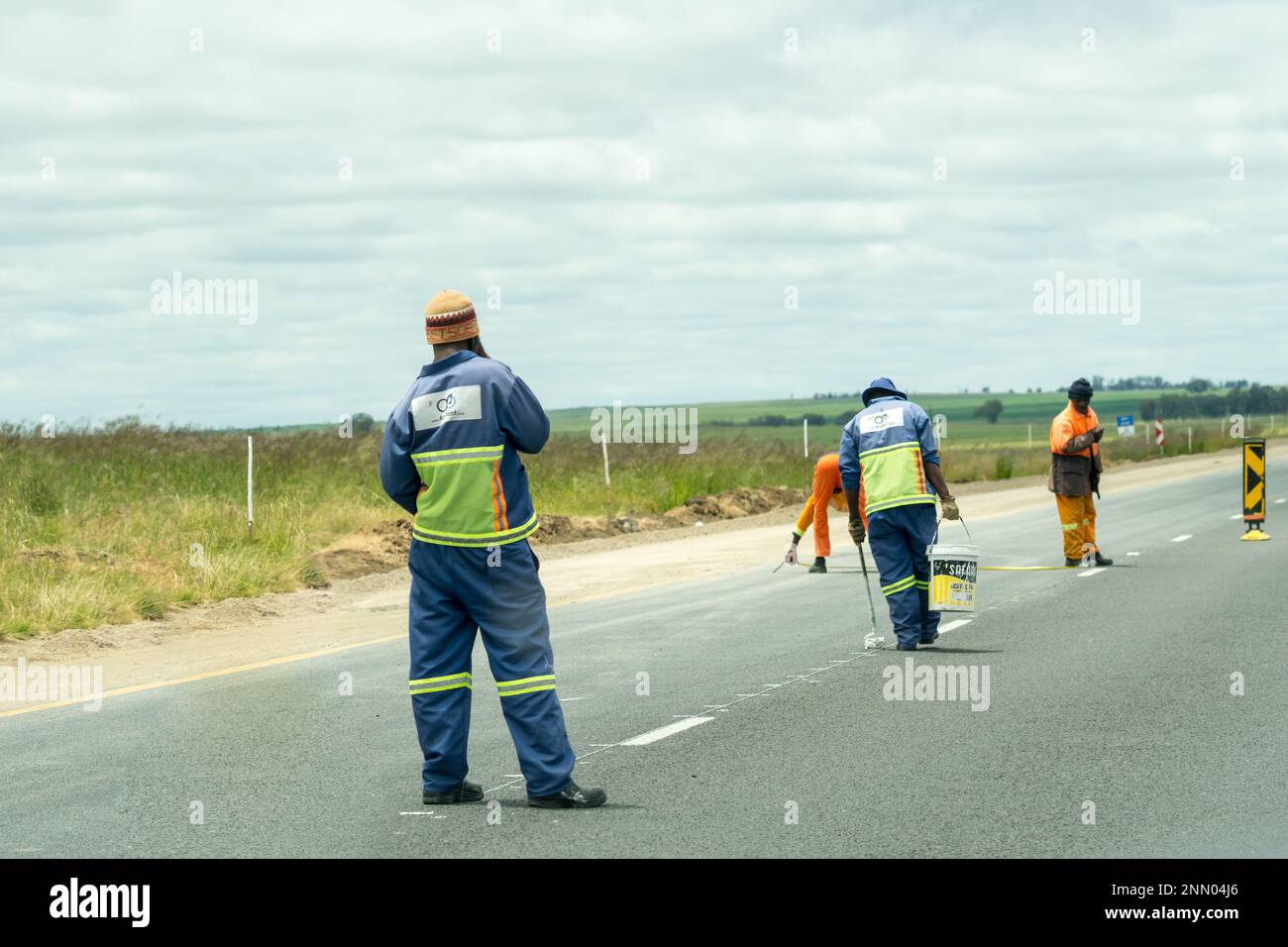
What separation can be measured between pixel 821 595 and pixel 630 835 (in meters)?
10.3

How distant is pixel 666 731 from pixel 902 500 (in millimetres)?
3904

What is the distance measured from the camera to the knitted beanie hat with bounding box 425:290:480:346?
7207 millimetres

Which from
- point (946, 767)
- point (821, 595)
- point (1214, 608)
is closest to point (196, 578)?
point (821, 595)

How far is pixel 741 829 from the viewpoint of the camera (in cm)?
688

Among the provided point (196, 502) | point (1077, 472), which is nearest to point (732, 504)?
point (196, 502)

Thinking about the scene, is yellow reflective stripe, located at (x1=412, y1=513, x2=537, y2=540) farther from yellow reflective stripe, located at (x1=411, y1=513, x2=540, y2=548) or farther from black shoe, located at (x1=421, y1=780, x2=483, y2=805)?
black shoe, located at (x1=421, y1=780, x2=483, y2=805)

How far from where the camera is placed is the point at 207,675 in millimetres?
12016

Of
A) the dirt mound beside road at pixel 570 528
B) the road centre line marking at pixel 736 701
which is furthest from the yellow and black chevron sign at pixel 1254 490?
the road centre line marking at pixel 736 701

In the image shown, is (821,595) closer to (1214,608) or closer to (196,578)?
(1214,608)

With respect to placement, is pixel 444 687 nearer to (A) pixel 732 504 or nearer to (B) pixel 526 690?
(B) pixel 526 690

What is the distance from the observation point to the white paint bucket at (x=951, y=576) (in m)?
12.4

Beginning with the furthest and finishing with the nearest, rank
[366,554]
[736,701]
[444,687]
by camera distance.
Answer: [366,554], [736,701], [444,687]

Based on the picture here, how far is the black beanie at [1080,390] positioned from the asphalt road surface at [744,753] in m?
4.74
